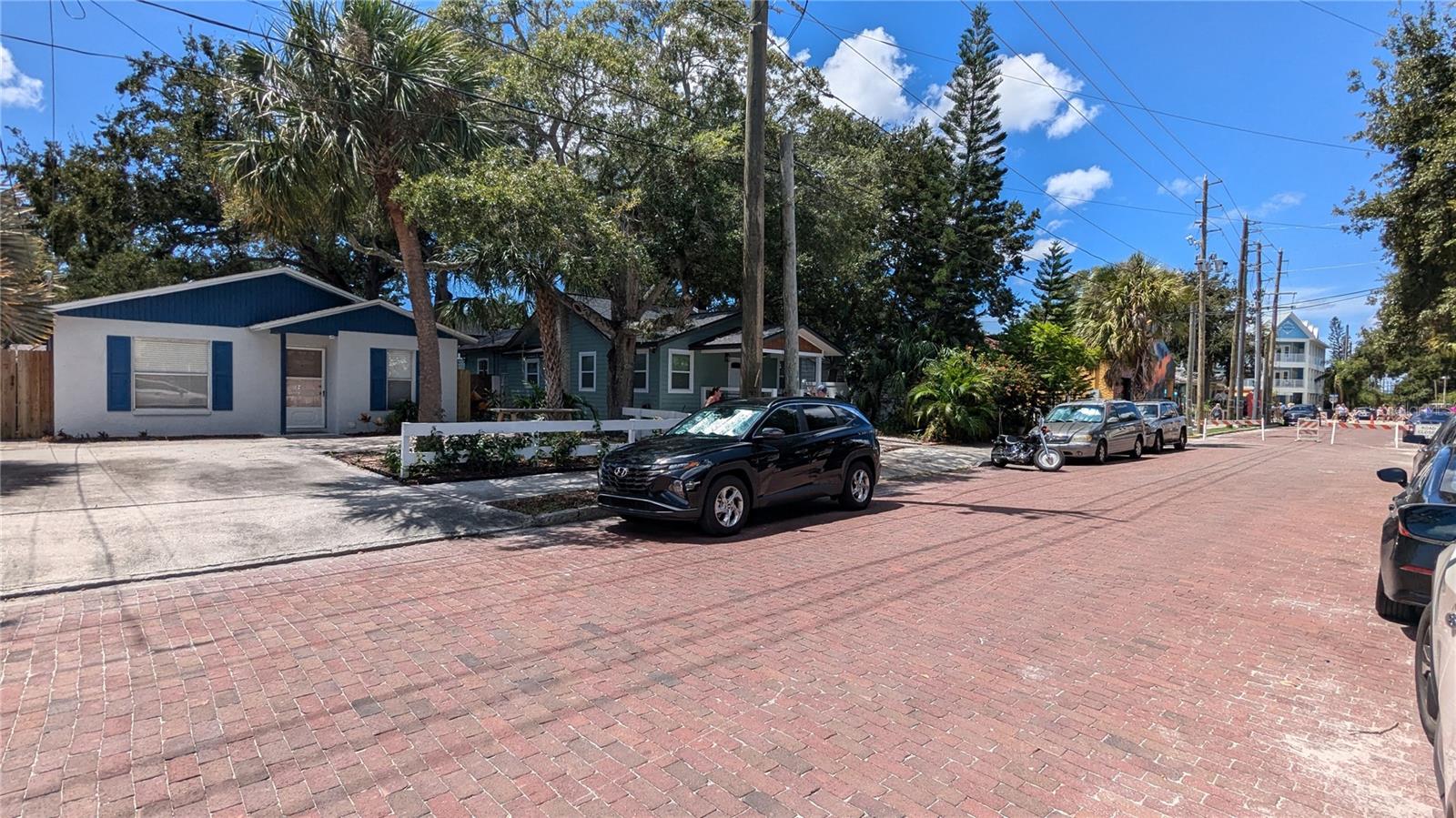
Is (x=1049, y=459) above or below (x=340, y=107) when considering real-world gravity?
below

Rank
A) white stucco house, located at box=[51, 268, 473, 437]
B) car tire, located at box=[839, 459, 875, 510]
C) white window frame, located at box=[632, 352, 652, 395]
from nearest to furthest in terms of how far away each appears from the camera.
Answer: car tire, located at box=[839, 459, 875, 510]
white stucco house, located at box=[51, 268, 473, 437]
white window frame, located at box=[632, 352, 652, 395]

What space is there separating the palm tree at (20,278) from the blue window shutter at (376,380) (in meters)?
7.99

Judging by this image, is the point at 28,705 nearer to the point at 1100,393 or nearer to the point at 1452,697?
the point at 1452,697

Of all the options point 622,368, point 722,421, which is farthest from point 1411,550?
point 622,368

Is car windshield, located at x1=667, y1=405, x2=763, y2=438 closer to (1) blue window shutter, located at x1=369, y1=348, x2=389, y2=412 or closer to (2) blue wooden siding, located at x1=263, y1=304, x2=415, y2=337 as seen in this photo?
(2) blue wooden siding, located at x1=263, y1=304, x2=415, y2=337

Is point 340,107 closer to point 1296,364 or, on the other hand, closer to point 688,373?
point 688,373

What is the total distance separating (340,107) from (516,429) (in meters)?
5.70

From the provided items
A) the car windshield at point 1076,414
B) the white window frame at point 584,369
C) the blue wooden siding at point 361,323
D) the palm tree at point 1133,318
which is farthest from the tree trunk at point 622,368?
the palm tree at point 1133,318

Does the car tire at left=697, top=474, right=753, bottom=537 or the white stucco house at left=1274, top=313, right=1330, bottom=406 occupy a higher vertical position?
the white stucco house at left=1274, top=313, right=1330, bottom=406

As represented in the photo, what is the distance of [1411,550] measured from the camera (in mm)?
4930

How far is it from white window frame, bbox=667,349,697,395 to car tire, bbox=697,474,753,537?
14.7 meters

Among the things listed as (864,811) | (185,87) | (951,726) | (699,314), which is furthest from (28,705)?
(185,87)

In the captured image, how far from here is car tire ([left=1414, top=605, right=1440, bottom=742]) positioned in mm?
3289

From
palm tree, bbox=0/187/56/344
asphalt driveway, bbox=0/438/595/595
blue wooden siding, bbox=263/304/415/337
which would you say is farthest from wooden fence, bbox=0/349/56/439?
palm tree, bbox=0/187/56/344
